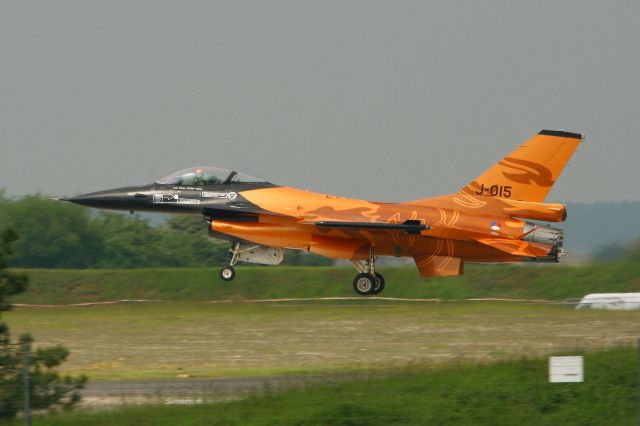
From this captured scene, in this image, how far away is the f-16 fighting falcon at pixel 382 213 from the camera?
27453 mm

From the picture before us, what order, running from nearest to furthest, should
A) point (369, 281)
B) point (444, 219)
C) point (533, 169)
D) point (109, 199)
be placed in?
point (444, 219)
point (533, 169)
point (109, 199)
point (369, 281)

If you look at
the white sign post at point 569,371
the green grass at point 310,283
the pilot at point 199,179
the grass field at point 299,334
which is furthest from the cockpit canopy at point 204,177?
the white sign post at point 569,371

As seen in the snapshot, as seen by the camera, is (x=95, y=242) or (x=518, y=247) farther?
(x=95, y=242)

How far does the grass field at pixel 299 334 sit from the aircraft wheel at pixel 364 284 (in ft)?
2.07

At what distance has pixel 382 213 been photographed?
90.8 ft

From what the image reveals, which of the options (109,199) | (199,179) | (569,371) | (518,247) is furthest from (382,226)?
(569,371)

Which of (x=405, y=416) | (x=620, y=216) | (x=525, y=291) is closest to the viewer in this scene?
(x=405, y=416)

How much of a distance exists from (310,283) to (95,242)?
14.0m

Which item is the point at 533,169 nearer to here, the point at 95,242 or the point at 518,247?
the point at 518,247

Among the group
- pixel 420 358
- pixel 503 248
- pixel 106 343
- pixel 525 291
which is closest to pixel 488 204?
pixel 503 248

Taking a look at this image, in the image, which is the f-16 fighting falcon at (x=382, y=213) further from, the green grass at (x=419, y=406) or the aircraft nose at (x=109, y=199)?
the green grass at (x=419, y=406)

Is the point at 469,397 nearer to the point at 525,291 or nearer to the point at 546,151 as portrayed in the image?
the point at 546,151

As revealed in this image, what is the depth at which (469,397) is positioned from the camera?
1305cm

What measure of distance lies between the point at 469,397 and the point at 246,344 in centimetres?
1101
